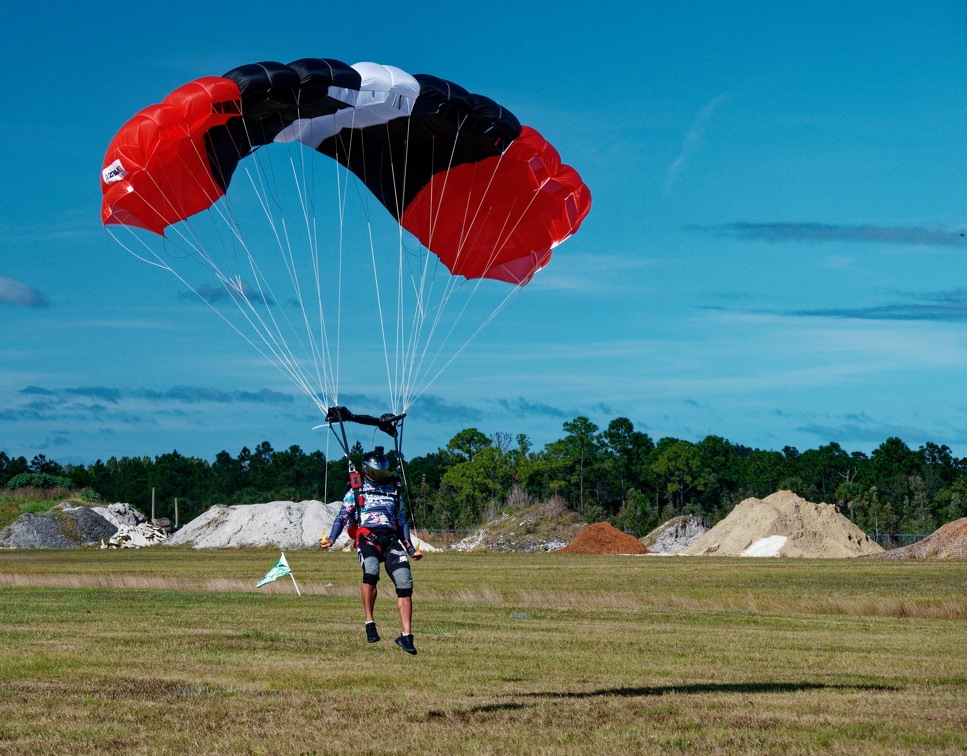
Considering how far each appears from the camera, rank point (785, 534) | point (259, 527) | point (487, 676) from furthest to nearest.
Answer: point (259, 527), point (785, 534), point (487, 676)

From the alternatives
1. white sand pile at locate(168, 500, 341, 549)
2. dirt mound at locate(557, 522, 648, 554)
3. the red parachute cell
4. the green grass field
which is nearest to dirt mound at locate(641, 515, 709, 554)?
dirt mound at locate(557, 522, 648, 554)

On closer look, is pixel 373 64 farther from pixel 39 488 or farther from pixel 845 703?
pixel 39 488

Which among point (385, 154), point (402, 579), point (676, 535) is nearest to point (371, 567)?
point (402, 579)

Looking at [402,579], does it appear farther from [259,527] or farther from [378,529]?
[259,527]

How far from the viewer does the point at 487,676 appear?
14.3 m

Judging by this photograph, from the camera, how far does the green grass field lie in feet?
34.2

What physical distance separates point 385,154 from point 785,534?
2207 inches

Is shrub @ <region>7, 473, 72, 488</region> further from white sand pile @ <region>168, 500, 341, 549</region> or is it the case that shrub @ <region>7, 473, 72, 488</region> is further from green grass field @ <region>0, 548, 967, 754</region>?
green grass field @ <region>0, 548, 967, 754</region>

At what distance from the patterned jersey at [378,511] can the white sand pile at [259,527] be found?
7628cm

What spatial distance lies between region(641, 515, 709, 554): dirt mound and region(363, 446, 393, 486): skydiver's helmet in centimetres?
7255

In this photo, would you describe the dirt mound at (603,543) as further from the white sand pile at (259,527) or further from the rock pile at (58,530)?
the rock pile at (58,530)

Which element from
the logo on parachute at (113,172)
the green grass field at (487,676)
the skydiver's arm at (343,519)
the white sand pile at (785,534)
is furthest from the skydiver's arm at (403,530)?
the white sand pile at (785,534)

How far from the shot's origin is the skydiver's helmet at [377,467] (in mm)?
13172

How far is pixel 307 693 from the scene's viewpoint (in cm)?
1286
